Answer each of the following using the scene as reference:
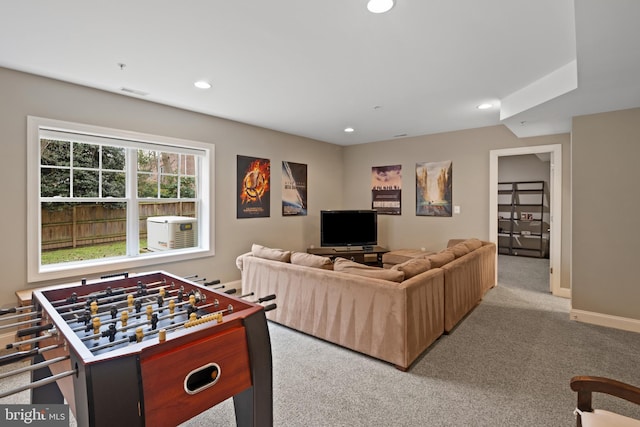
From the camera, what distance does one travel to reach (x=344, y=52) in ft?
8.18

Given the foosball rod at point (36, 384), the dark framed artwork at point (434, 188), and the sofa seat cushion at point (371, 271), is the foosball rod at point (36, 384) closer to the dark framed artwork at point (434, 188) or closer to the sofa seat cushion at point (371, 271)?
the sofa seat cushion at point (371, 271)

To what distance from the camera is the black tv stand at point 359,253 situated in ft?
17.6

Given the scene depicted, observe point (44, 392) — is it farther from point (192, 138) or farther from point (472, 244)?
point (472, 244)

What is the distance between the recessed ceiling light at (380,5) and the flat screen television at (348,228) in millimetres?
3820

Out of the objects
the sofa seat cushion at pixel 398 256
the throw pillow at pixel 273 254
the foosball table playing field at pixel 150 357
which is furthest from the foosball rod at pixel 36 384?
the sofa seat cushion at pixel 398 256

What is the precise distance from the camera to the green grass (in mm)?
3311

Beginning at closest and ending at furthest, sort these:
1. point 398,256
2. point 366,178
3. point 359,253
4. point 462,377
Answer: point 462,377 < point 398,256 < point 359,253 < point 366,178

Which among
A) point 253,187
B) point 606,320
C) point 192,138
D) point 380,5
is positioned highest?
point 380,5

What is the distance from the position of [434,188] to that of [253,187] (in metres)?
3.07

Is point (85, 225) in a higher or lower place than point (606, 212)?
lower

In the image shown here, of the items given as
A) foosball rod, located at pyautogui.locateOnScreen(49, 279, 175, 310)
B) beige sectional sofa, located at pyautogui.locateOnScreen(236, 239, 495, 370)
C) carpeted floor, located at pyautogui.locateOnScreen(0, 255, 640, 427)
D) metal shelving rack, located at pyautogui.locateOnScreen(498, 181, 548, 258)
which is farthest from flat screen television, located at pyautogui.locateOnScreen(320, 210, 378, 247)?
metal shelving rack, located at pyautogui.locateOnScreen(498, 181, 548, 258)

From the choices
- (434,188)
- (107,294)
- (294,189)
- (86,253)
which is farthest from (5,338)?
(434,188)

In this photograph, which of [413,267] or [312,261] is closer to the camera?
[413,267]

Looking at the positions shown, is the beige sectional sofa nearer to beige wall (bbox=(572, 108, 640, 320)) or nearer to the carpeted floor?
the carpeted floor
